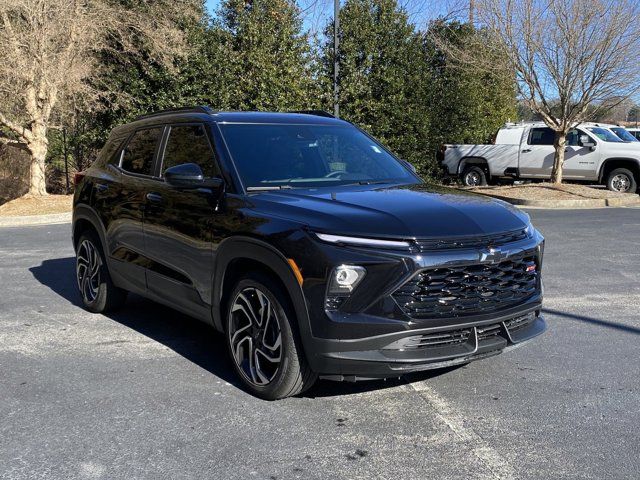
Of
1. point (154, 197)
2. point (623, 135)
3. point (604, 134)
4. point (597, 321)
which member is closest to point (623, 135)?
point (623, 135)

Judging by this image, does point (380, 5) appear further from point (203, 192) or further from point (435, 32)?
point (203, 192)

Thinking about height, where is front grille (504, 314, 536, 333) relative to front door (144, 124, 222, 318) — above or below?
below

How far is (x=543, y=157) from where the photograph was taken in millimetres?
19422

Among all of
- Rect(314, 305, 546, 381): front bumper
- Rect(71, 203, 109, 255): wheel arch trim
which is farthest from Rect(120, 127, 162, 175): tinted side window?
Rect(314, 305, 546, 381): front bumper

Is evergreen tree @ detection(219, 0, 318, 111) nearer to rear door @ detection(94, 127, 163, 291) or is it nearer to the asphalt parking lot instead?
rear door @ detection(94, 127, 163, 291)

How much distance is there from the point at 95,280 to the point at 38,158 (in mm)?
12464

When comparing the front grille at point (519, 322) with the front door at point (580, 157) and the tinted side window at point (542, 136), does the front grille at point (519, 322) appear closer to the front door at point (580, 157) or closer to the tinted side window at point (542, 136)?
the front door at point (580, 157)

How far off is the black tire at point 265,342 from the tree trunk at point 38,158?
1470 cm

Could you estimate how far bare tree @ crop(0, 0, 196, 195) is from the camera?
51.3 feet

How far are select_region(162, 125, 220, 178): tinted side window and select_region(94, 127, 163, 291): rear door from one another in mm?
227

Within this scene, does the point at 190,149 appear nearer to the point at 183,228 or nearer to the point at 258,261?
the point at 183,228

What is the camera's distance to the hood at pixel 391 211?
3723 millimetres

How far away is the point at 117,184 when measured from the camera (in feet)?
19.3

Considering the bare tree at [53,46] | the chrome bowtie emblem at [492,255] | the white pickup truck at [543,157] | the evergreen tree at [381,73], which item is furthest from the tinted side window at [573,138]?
the chrome bowtie emblem at [492,255]
